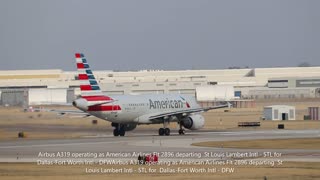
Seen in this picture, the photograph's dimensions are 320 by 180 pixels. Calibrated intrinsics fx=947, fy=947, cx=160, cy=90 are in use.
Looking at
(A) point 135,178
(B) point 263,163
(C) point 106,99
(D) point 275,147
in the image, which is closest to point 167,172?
(A) point 135,178

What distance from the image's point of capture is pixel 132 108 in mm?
86500

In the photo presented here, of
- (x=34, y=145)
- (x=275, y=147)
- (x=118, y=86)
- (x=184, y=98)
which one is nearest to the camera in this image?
(x=275, y=147)

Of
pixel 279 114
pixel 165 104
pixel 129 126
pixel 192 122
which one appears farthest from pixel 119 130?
pixel 279 114

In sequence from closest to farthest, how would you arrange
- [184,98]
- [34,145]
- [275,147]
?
[275,147] < [34,145] < [184,98]

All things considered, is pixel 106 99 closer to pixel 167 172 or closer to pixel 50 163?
pixel 50 163

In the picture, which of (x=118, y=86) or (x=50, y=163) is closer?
(x=50, y=163)

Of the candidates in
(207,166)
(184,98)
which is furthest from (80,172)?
(184,98)

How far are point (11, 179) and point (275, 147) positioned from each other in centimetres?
2511

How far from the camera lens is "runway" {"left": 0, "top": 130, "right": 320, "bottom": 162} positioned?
60.8 metres

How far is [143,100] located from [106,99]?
5043 millimetres

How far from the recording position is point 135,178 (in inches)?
1769

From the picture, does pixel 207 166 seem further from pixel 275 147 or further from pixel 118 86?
pixel 118 86

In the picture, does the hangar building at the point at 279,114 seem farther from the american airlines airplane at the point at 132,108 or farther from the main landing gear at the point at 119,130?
the main landing gear at the point at 119,130

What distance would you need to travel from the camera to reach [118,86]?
7367 inches
